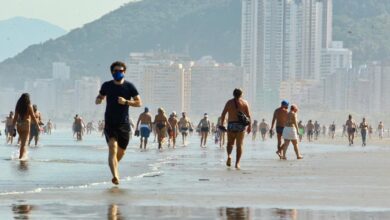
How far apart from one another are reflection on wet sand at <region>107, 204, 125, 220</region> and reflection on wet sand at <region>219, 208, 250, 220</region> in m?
0.92

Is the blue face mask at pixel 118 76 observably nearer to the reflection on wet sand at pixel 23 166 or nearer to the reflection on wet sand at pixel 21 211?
the reflection on wet sand at pixel 21 211

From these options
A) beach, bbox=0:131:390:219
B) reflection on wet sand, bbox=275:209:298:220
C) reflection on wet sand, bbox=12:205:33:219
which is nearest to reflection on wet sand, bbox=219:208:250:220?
beach, bbox=0:131:390:219

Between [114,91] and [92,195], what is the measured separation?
1991mm

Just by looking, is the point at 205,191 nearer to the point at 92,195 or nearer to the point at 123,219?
the point at 92,195

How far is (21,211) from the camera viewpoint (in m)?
10.9

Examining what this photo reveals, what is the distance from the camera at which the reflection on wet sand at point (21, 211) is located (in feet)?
34.2

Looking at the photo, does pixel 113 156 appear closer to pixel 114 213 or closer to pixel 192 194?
pixel 192 194

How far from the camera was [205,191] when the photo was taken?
47.5ft

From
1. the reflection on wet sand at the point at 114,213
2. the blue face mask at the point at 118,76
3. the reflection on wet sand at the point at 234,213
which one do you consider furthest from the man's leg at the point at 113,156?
the reflection on wet sand at the point at 234,213

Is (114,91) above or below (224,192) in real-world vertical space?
above

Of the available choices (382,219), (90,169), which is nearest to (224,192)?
(382,219)

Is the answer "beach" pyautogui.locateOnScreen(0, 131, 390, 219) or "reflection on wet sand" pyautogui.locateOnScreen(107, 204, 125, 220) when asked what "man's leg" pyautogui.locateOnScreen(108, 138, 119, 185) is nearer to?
"beach" pyautogui.locateOnScreen(0, 131, 390, 219)

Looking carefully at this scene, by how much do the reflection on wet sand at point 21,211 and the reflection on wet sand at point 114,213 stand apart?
0.72m

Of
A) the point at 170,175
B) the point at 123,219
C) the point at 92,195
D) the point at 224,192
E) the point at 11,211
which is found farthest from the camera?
the point at 170,175
